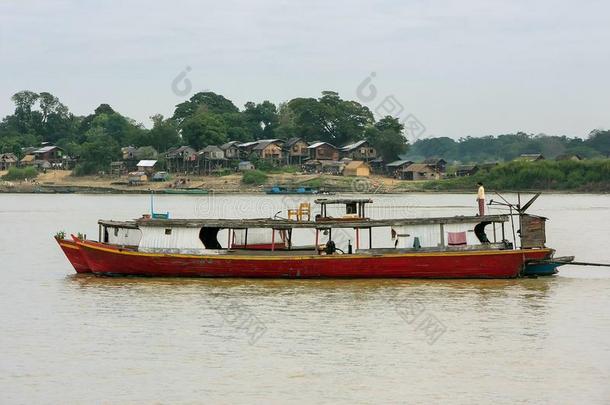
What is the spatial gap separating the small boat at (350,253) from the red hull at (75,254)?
1131 mm

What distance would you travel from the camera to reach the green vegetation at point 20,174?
131m

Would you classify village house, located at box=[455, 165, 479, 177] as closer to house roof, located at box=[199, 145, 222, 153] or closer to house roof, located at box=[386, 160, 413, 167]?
house roof, located at box=[386, 160, 413, 167]

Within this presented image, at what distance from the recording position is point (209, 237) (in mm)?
32156

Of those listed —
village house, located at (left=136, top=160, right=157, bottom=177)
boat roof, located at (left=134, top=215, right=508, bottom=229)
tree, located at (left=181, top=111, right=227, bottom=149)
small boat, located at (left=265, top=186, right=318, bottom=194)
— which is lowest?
boat roof, located at (left=134, top=215, right=508, bottom=229)

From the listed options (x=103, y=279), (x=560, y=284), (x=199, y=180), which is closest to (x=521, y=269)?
(x=560, y=284)

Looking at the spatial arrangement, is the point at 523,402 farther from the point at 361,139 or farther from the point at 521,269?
the point at 361,139

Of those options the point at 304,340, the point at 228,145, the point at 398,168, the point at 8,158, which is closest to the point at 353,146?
the point at 398,168

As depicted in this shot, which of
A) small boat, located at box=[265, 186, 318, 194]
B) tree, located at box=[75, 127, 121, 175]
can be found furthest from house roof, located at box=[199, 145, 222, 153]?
tree, located at box=[75, 127, 121, 175]

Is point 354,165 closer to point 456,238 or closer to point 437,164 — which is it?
point 437,164

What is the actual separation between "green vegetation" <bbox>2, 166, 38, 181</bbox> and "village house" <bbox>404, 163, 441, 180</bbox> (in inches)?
2114

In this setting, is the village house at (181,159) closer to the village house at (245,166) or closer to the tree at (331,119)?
the village house at (245,166)

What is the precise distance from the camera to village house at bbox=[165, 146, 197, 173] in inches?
4756

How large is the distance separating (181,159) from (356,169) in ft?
78.0

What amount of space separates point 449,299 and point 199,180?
305 feet
